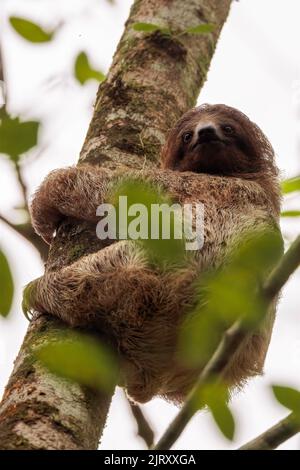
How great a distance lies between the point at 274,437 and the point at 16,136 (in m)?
1.30

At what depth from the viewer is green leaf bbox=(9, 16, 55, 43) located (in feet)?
9.96

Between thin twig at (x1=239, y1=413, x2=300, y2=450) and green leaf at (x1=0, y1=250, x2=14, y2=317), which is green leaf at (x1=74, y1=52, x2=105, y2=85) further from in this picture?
thin twig at (x1=239, y1=413, x2=300, y2=450)

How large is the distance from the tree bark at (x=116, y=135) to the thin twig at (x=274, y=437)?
126cm

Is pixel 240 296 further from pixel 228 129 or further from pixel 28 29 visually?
pixel 228 129

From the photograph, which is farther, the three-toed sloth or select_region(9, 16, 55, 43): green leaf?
the three-toed sloth

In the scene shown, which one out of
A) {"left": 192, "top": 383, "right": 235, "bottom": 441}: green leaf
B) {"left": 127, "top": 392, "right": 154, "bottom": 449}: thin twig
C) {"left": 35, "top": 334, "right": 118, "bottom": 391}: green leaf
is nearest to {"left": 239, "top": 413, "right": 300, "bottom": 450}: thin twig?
{"left": 192, "top": 383, "right": 235, "bottom": 441}: green leaf

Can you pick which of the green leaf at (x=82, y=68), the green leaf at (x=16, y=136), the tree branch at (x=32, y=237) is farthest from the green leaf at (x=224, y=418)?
the tree branch at (x=32, y=237)

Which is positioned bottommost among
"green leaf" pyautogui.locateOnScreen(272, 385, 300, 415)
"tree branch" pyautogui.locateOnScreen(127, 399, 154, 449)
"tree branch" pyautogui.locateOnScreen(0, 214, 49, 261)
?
"tree branch" pyautogui.locateOnScreen(127, 399, 154, 449)

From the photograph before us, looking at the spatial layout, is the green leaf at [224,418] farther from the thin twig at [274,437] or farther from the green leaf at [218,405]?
the thin twig at [274,437]

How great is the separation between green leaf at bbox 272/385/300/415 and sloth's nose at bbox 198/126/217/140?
4.80 meters

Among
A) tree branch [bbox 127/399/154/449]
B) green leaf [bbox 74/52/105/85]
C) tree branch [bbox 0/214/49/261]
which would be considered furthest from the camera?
tree branch [bbox 0/214/49/261]

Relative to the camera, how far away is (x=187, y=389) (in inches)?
199

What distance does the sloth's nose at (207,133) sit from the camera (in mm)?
6762

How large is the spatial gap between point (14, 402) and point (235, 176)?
3765 millimetres
